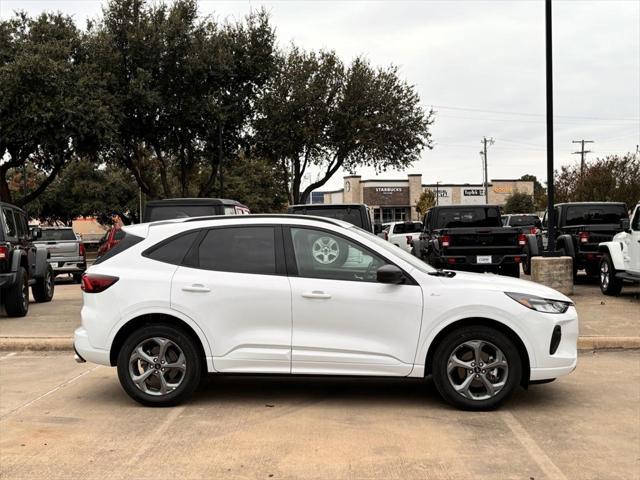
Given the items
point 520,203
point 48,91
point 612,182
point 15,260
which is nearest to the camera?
point 15,260

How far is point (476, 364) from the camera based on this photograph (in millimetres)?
5785

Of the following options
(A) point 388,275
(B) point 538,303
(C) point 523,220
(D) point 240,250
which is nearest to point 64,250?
(D) point 240,250

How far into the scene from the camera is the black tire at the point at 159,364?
5.94 metres

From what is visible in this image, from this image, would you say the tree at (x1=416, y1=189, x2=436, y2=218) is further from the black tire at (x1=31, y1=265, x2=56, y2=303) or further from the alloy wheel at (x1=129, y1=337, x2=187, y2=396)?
the alloy wheel at (x1=129, y1=337, x2=187, y2=396)

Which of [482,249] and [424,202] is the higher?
[424,202]

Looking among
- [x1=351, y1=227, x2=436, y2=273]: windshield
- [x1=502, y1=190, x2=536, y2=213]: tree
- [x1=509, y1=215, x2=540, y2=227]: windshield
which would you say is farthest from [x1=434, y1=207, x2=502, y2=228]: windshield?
[x1=502, y1=190, x2=536, y2=213]: tree

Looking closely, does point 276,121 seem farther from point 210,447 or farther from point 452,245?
point 210,447

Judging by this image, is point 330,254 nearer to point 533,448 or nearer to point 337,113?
point 533,448

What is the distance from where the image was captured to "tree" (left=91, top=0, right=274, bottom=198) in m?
26.3

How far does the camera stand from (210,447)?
495 centimetres

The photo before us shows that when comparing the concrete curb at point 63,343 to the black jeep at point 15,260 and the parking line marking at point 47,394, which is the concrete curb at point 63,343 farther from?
the black jeep at point 15,260

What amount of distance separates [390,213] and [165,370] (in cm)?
7442

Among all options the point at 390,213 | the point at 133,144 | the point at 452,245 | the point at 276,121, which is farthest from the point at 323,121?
the point at 390,213

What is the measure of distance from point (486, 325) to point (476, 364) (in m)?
0.34
